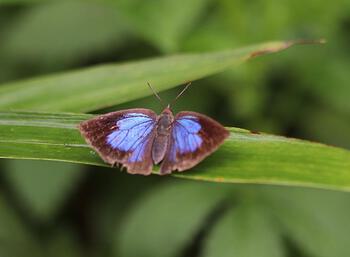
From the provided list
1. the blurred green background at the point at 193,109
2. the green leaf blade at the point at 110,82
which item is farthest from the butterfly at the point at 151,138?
the blurred green background at the point at 193,109

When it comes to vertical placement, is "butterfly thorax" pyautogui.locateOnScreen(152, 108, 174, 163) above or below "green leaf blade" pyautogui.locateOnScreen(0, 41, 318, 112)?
below

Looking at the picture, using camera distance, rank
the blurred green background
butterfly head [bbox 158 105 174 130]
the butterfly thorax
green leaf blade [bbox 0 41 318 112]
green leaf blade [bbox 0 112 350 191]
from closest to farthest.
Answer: green leaf blade [bbox 0 112 350 191], the butterfly thorax, butterfly head [bbox 158 105 174 130], green leaf blade [bbox 0 41 318 112], the blurred green background

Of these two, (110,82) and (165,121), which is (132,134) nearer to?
(165,121)

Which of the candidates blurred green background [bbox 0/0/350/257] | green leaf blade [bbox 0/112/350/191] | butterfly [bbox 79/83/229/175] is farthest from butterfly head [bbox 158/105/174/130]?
blurred green background [bbox 0/0/350/257]

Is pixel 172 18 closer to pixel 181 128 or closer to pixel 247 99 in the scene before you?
pixel 247 99

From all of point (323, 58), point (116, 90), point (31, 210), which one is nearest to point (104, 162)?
point (116, 90)

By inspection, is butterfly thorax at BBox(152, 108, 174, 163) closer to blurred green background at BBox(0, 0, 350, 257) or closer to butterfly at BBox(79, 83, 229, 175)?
butterfly at BBox(79, 83, 229, 175)

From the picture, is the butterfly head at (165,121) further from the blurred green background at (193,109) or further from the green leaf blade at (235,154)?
the blurred green background at (193,109)

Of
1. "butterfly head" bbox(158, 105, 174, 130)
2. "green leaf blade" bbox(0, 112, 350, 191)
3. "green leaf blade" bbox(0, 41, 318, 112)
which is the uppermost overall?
"green leaf blade" bbox(0, 41, 318, 112)
